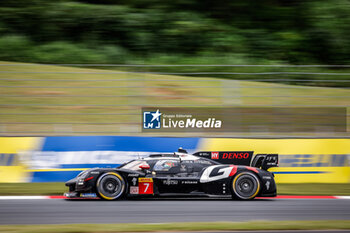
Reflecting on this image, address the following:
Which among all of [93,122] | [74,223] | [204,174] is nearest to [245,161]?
[204,174]

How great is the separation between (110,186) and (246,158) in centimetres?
275

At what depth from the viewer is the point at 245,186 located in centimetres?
921

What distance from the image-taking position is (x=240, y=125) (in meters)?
12.8

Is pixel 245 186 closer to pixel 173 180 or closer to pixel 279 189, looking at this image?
pixel 173 180

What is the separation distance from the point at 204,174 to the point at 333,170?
3759 mm

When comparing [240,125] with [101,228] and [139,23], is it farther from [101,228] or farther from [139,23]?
[139,23]

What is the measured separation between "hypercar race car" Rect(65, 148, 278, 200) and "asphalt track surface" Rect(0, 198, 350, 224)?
185 mm

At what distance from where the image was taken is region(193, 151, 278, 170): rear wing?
9.59 m

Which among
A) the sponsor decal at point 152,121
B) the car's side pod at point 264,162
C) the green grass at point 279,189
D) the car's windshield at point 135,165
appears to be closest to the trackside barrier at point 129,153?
the green grass at point 279,189

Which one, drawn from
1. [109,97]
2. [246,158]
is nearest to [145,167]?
[246,158]

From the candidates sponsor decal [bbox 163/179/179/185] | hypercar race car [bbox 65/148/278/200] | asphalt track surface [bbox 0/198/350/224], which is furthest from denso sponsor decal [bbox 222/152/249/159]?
sponsor decal [bbox 163/179/179/185]

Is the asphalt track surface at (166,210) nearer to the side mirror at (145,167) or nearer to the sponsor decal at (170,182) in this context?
the sponsor decal at (170,182)

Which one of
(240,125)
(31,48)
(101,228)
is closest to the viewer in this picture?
(101,228)

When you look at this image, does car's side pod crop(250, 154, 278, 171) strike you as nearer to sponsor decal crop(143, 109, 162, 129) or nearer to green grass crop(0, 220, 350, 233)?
green grass crop(0, 220, 350, 233)
